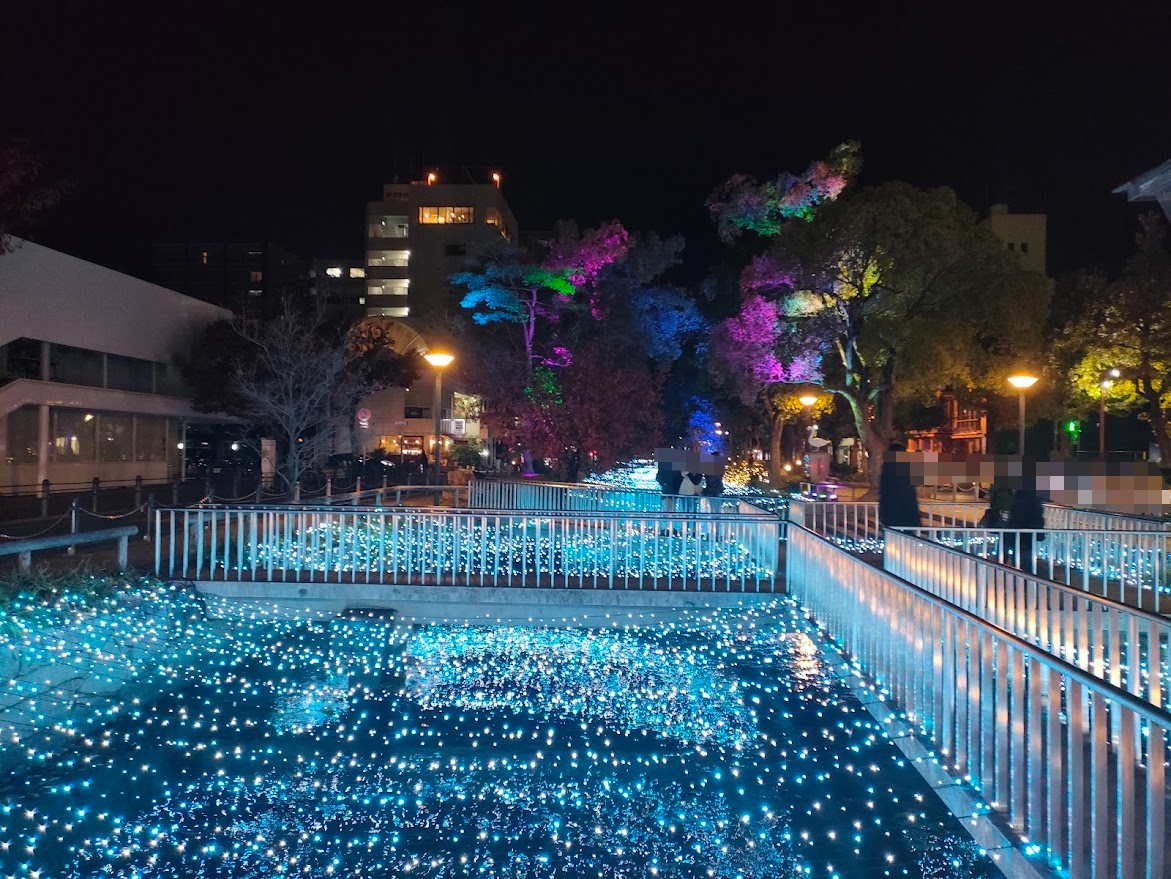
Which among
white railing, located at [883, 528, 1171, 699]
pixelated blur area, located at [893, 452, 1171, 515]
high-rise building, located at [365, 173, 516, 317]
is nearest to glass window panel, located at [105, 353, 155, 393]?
pixelated blur area, located at [893, 452, 1171, 515]

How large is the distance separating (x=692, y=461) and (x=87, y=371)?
871 inches

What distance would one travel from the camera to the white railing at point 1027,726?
290 cm

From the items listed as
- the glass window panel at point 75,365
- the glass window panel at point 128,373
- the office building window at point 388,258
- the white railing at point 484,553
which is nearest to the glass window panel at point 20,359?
the glass window panel at point 75,365

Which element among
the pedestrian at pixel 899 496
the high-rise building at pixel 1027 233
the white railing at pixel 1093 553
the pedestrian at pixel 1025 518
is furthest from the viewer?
the high-rise building at pixel 1027 233

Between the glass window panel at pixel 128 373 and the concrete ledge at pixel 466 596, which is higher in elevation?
the glass window panel at pixel 128 373

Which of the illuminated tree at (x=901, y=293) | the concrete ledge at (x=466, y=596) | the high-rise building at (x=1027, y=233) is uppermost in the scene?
the high-rise building at (x=1027, y=233)

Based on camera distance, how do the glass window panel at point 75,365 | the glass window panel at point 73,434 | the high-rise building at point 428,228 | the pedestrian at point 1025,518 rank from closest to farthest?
the pedestrian at point 1025,518
the glass window panel at point 75,365
the glass window panel at point 73,434
the high-rise building at point 428,228

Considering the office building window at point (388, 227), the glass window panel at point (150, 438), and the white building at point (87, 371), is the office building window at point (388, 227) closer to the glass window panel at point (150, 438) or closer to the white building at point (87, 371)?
the white building at point (87, 371)

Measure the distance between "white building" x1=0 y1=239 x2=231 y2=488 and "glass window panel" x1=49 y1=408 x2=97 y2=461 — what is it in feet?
0.12

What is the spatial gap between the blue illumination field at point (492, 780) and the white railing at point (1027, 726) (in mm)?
699

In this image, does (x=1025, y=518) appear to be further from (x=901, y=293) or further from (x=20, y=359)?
(x=20, y=359)

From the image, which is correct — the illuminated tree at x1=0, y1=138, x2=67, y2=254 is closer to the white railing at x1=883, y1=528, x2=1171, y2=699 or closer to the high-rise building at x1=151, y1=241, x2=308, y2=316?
the white railing at x1=883, y1=528, x2=1171, y2=699

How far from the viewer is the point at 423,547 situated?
9.66 meters

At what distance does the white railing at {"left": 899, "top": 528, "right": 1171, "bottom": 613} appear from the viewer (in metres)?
9.25
